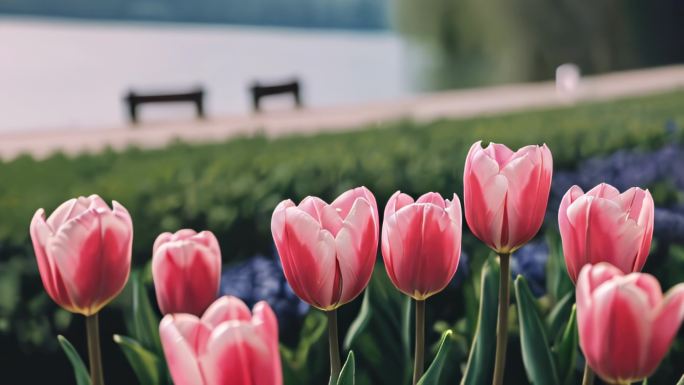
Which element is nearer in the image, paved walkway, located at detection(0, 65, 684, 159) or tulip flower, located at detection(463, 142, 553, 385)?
tulip flower, located at detection(463, 142, 553, 385)

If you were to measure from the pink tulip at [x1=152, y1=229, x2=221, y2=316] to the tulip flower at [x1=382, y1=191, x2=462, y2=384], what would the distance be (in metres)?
0.25

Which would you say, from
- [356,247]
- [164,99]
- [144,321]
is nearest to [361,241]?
[356,247]

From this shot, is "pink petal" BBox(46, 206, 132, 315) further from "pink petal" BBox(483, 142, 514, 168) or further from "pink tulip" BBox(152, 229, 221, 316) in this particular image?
"pink petal" BBox(483, 142, 514, 168)

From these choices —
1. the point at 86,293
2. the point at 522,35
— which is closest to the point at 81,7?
the point at 522,35

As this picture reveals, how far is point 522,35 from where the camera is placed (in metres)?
19.6

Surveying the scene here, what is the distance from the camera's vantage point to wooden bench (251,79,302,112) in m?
13.3

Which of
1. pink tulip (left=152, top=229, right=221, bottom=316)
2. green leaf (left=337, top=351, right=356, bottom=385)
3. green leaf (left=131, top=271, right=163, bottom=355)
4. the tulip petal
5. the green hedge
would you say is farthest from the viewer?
the green hedge

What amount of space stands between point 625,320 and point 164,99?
12049 millimetres

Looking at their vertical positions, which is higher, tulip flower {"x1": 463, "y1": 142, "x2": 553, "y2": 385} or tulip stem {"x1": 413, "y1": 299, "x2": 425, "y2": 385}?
tulip flower {"x1": 463, "y1": 142, "x2": 553, "y2": 385}

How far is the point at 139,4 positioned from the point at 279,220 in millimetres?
28816

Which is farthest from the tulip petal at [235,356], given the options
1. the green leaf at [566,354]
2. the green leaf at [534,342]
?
the green leaf at [566,354]

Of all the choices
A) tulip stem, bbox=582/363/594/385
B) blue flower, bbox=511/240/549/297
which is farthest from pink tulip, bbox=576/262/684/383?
blue flower, bbox=511/240/549/297

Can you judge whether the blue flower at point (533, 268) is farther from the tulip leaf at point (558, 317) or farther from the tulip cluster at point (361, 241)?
the tulip cluster at point (361, 241)

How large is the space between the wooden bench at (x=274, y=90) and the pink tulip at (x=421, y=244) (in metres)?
12.1
